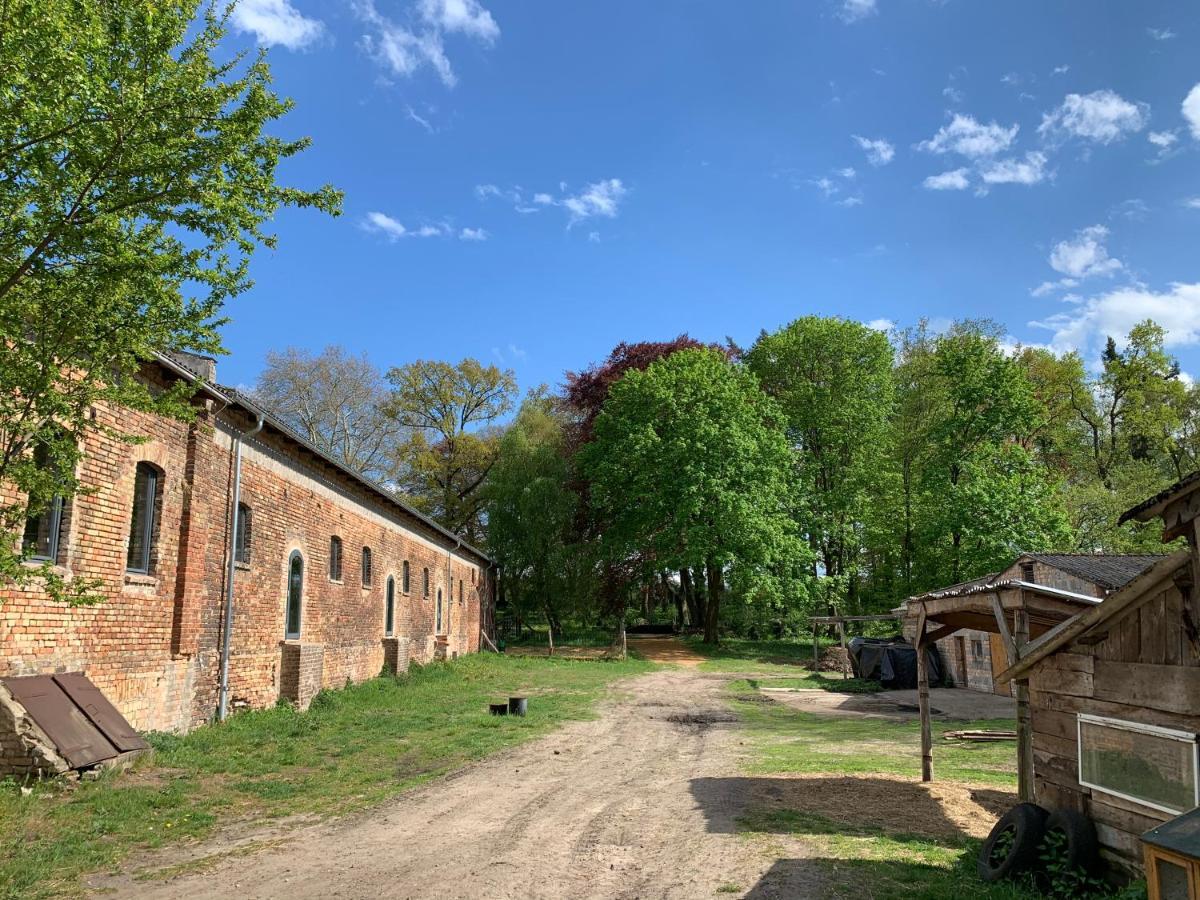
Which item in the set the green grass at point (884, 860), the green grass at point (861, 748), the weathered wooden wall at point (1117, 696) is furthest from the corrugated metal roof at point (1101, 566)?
the green grass at point (884, 860)

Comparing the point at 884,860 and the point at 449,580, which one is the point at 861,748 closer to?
the point at 884,860

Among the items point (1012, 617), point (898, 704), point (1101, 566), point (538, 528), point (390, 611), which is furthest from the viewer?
point (538, 528)

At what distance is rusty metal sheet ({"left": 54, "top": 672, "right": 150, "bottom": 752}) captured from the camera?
8.63 metres

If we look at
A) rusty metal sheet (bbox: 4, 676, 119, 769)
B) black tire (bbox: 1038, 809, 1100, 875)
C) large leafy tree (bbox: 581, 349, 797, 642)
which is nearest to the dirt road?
black tire (bbox: 1038, 809, 1100, 875)

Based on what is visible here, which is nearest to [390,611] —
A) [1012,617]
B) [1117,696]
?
[1012,617]

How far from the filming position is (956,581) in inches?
1192

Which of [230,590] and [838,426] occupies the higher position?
[838,426]

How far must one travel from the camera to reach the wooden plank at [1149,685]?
5.08 metres

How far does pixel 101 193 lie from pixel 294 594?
11.5m

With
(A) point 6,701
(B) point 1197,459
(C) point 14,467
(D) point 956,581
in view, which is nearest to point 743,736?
(A) point 6,701

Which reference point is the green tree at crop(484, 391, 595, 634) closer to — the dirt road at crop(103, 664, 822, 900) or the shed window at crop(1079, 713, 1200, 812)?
the dirt road at crop(103, 664, 822, 900)

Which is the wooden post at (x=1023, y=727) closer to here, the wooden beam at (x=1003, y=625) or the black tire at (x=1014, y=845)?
the wooden beam at (x=1003, y=625)

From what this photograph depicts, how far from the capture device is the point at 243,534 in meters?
13.6

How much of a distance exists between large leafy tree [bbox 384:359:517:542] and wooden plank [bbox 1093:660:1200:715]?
38.1 metres
